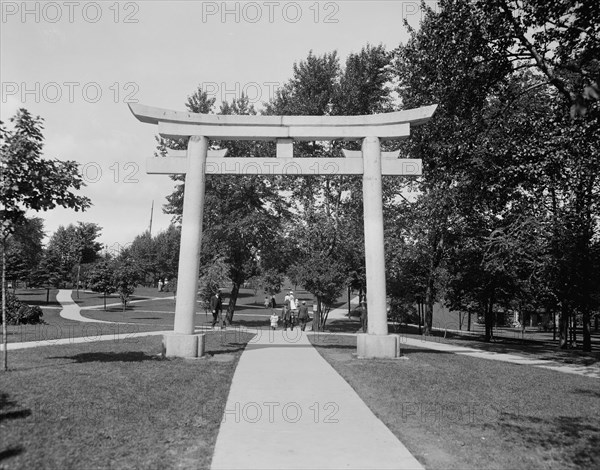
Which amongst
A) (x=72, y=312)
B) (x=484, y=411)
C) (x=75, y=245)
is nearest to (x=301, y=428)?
(x=484, y=411)

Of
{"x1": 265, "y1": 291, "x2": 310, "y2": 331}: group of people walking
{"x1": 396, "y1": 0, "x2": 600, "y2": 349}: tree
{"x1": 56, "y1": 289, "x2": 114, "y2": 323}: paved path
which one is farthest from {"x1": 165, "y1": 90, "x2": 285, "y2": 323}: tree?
{"x1": 396, "y1": 0, "x2": 600, "y2": 349}: tree

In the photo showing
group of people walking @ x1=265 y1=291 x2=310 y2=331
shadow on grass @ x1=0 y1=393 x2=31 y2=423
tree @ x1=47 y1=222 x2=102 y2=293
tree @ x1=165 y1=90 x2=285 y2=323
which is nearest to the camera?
shadow on grass @ x1=0 y1=393 x2=31 y2=423

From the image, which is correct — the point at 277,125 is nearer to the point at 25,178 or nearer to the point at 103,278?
the point at 25,178

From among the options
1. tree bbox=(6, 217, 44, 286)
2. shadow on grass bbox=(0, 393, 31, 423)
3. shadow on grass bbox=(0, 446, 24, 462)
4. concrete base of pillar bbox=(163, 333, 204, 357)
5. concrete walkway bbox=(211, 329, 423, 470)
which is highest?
tree bbox=(6, 217, 44, 286)

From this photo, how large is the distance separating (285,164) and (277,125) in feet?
3.77

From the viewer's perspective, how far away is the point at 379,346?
12180 millimetres

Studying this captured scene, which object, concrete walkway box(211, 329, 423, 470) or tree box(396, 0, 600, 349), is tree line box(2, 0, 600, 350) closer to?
tree box(396, 0, 600, 349)

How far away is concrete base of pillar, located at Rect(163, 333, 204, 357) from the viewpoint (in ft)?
37.8

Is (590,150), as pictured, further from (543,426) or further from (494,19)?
(543,426)

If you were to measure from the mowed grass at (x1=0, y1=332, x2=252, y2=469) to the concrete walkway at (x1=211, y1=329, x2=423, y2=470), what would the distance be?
302 mm

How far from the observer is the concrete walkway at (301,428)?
4.67 m

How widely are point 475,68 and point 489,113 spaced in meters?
2.25

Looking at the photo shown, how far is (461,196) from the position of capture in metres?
16.3

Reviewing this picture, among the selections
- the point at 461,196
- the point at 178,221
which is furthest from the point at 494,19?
the point at 178,221
